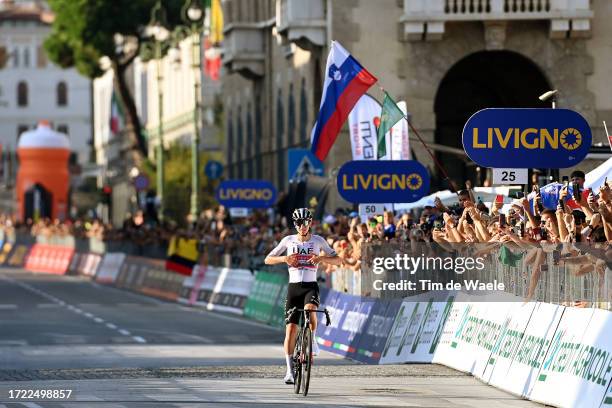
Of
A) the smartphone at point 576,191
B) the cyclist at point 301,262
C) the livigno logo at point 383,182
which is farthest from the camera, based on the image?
the livigno logo at point 383,182

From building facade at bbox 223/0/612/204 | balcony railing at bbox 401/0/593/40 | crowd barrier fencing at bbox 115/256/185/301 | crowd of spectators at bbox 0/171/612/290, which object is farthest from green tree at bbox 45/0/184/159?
balcony railing at bbox 401/0/593/40

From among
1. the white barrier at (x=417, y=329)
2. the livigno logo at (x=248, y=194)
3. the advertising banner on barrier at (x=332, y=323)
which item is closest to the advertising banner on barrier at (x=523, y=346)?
the white barrier at (x=417, y=329)

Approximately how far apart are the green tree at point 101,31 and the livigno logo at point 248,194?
38.4 metres

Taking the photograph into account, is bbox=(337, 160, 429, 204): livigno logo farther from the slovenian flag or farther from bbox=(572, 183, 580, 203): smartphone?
bbox=(572, 183, 580, 203): smartphone

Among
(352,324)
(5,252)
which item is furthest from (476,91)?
(5,252)

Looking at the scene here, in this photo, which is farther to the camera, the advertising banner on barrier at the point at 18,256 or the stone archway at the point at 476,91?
the advertising banner on barrier at the point at 18,256

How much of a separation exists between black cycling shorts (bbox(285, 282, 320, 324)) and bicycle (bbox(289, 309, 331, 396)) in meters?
0.20

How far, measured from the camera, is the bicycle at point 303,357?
790 inches

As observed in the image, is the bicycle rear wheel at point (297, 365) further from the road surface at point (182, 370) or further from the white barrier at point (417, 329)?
the white barrier at point (417, 329)

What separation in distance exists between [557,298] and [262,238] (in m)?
21.2

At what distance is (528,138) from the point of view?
2288cm

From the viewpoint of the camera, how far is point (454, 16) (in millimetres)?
43375

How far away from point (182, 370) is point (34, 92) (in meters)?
168

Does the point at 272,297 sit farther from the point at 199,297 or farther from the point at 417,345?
the point at 417,345
